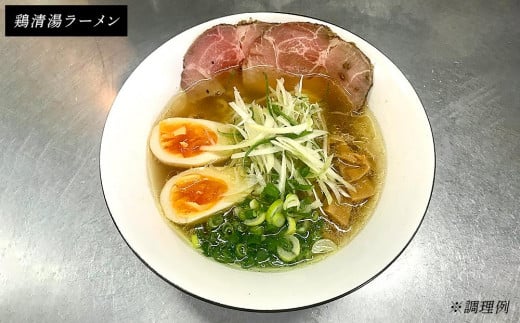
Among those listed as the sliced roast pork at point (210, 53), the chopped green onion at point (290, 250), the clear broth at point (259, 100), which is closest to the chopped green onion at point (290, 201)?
the chopped green onion at point (290, 250)

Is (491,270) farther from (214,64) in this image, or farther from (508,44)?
(214,64)

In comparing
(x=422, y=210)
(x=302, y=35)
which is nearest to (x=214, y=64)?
(x=302, y=35)

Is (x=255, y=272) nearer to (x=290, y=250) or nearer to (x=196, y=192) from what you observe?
(x=290, y=250)

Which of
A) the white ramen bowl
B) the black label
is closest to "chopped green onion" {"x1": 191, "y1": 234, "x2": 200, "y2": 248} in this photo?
the white ramen bowl

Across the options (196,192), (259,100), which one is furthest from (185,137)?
(259,100)

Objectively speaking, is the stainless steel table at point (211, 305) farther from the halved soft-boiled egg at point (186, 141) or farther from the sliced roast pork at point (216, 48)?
the sliced roast pork at point (216, 48)

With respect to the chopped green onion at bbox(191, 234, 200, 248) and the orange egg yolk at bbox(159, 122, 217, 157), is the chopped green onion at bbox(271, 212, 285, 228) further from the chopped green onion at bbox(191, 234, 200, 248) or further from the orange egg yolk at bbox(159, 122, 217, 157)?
the orange egg yolk at bbox(159, 122, 217, 157)
